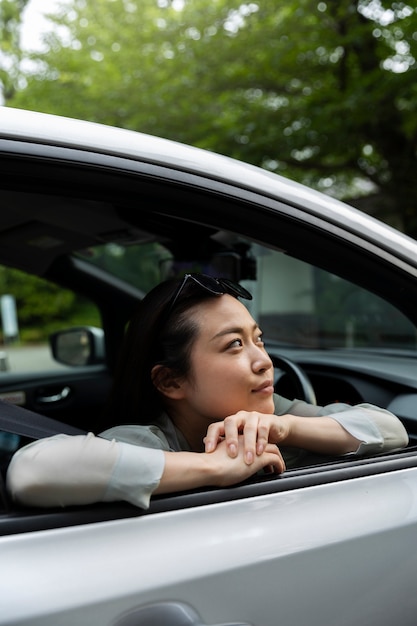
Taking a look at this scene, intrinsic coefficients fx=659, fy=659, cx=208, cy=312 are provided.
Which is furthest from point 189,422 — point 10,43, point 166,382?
point 10,43

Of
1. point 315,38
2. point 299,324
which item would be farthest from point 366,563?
point 315,38

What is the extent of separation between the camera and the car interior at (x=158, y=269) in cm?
123

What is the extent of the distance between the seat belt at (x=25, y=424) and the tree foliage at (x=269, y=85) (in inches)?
275

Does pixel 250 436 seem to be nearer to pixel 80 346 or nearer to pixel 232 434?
pixel 232 434

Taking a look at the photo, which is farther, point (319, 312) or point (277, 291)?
point (319, 312)

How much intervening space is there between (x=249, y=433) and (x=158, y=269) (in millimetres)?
1803

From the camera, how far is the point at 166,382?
5.15 ft

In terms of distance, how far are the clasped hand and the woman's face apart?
0.09 m

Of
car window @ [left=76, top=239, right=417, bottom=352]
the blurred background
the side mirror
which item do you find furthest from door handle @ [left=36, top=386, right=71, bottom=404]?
the blurred background

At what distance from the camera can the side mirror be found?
133 inches

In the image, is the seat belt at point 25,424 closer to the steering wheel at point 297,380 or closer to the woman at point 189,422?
the woman at point 189,422

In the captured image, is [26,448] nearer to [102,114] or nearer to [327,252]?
[327,252]

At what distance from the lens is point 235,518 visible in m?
1.20

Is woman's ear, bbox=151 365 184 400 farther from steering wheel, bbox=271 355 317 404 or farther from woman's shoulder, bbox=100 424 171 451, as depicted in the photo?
steering wheel, bbox=271 355 317 404
